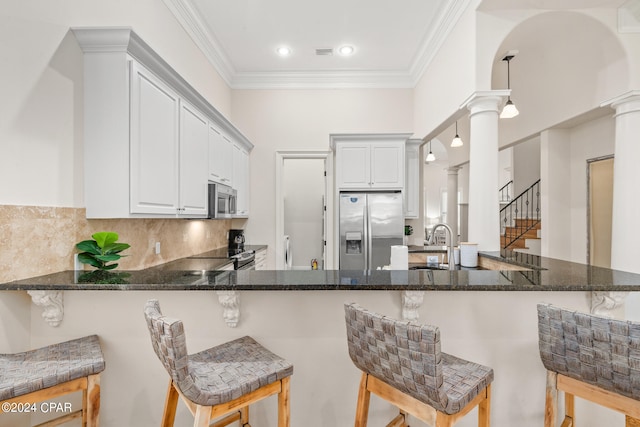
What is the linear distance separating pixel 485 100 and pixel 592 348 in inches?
85.9

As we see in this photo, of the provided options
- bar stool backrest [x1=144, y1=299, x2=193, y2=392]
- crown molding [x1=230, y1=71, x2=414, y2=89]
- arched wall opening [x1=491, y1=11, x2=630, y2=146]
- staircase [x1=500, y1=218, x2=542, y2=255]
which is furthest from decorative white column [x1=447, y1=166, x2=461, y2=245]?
bar stool backrest [x1=144, y1=299, x2=193, y2=392]

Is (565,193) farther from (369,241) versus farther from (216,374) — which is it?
(216,374)

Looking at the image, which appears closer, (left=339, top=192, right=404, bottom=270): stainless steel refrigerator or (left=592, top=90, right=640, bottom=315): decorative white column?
(left=592, top=90, right=640, bottom=315): decorative white column

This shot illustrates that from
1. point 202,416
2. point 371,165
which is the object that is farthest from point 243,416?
point 371,165

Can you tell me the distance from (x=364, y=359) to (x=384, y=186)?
3.11 m

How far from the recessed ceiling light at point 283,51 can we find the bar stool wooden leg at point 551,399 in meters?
4.00

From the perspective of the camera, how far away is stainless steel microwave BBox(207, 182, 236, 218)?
3.07 meters

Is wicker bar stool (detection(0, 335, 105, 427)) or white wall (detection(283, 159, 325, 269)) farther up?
white wall (detection(283, 159, 325, 269))

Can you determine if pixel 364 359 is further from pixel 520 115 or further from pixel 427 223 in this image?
pixel 427 223

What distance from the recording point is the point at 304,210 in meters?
6.21

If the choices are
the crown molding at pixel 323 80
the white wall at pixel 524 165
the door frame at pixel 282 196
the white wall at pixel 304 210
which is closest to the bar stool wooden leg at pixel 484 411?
the door frame at pixel 282 196

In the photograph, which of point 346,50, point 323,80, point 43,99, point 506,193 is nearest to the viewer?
point 43,99

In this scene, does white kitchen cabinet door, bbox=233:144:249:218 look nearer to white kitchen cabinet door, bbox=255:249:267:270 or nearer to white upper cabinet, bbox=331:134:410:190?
white kitchen cabinet door, bbox=255:249:267:270

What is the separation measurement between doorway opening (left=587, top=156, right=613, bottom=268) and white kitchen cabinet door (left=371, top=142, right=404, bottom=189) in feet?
7.89
